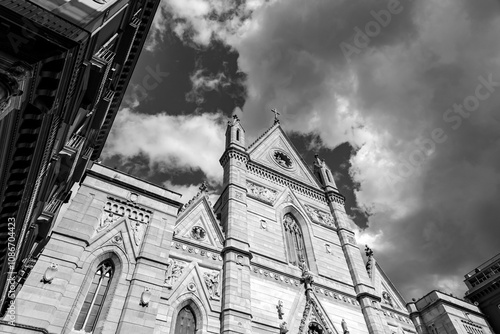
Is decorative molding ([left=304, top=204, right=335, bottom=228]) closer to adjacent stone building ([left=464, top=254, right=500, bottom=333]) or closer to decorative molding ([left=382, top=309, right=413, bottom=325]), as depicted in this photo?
decorative molding ([left=382, top=309, right=413, bottom=325])

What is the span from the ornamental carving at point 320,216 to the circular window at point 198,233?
28.3 feet

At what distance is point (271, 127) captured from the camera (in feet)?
94.8

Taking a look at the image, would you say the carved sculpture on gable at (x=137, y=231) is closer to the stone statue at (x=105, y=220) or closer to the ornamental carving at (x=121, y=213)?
the ornamental carving at (x=121, y=213)

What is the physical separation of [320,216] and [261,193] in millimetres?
5000

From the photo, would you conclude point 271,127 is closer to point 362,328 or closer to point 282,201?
point 282,201

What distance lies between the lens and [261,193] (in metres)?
21.8

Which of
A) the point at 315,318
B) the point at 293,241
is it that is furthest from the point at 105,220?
the point at 293,241

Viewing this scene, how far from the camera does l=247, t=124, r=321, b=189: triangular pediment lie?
25.1 m

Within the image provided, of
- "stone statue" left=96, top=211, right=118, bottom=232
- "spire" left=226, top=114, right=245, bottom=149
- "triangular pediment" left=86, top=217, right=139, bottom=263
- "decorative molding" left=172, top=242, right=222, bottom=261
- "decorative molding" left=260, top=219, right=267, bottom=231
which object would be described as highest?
"spire" left=226, top=114, right=245, bottom=149

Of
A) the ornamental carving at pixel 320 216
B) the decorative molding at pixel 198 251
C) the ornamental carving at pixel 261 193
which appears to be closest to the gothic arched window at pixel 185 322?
the decorative molding at pixel 198 251

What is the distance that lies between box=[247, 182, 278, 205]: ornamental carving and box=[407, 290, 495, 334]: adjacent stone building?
12011 mm

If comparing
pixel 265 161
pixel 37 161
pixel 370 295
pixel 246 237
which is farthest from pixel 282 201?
pixel 37 161

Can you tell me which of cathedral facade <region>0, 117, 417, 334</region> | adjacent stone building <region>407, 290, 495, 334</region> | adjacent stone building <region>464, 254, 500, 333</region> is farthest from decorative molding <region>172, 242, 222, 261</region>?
adjacent stone building <region>464, 254, 500, 333</region>

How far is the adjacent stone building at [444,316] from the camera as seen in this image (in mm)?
21672
